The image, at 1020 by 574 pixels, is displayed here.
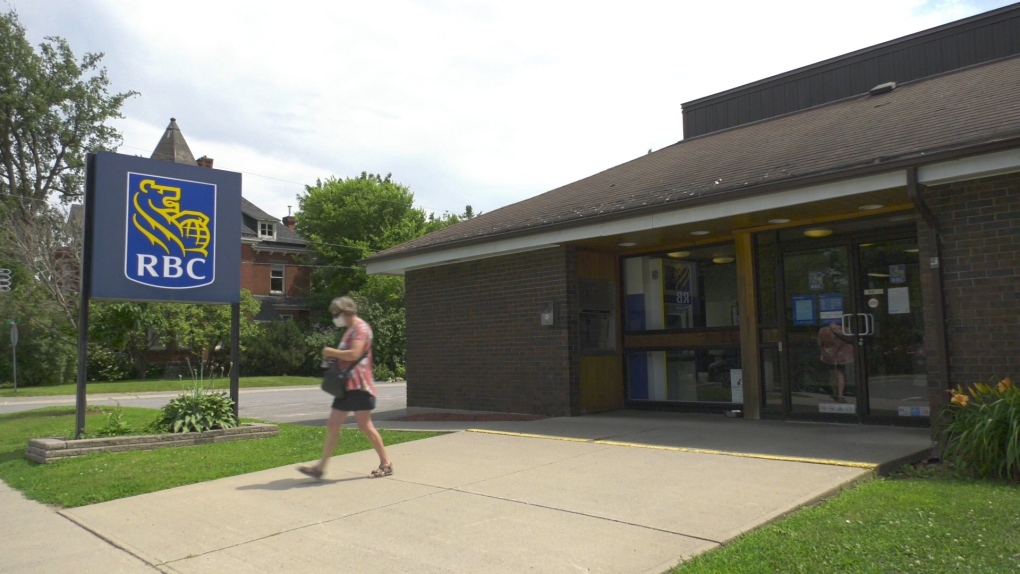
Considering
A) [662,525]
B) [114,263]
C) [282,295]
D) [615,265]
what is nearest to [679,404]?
[615,265]

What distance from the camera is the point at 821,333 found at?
10.1 metres

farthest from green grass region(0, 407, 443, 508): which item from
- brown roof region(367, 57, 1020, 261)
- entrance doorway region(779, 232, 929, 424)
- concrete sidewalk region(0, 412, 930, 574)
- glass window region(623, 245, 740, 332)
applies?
entrance doorway region(779, 232, 929, 424)

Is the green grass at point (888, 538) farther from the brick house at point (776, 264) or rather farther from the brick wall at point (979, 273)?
the brick house at point (776, 264)

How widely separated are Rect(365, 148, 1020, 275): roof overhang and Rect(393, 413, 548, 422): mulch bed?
8.62ft

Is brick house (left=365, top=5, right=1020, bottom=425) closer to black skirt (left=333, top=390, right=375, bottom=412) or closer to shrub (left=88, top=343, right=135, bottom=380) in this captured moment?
black skirt (left=333, top=390, right=375, bottom=412)

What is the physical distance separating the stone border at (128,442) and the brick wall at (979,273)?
8664mm

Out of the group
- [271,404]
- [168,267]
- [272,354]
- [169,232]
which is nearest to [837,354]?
[168,267]

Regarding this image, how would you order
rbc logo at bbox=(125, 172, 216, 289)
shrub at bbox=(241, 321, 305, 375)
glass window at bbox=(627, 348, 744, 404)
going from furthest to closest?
1. shrub at bbox=(241, 321, 305, 375)
2. glass window at bbox=(627, 348, 744, 404)
3. rbc logo at bbox=(125, 172, 216, 289)

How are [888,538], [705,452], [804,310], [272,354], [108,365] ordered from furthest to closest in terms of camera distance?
1. [272,354]
2. [108,365]
3. [804,310]
4. [705,452]
5. [888,538]

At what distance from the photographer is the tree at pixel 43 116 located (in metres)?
35.2

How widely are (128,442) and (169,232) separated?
9.64 feet

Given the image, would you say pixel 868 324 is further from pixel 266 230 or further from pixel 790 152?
pixel 266 230

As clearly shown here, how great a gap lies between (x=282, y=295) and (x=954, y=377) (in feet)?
144

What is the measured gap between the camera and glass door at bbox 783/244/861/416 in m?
9.79
